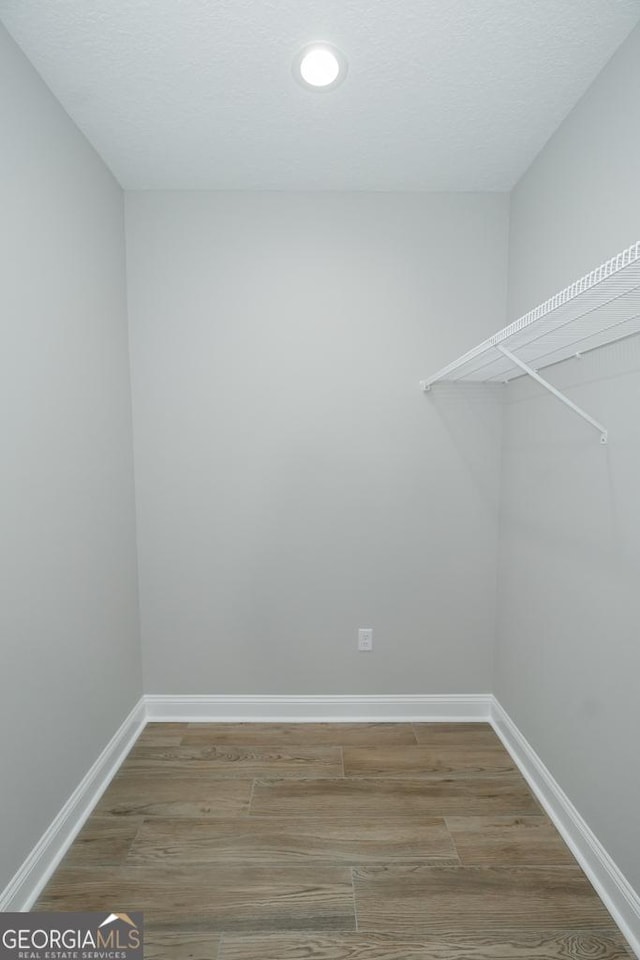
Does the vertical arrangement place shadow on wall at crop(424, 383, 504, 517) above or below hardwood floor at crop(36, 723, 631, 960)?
above

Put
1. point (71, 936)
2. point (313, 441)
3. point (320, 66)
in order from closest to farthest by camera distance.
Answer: point (71, 936)
point (320, 66)
point (313, 441)

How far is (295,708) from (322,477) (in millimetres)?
1137

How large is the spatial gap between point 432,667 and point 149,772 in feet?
4.39

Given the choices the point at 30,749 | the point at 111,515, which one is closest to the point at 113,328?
the point at 111,515

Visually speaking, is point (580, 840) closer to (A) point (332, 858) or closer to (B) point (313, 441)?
(A) point (332, 858)

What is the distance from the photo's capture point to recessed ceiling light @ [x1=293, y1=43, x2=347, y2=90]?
4.37 ft

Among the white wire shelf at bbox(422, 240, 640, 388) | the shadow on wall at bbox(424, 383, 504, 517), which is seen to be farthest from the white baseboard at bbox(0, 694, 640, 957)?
the white wire shelf at bbox(422, 240, 640, 388)

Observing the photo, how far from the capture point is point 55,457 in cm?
150

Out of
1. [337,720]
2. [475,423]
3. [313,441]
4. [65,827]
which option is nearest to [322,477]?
[313,441]

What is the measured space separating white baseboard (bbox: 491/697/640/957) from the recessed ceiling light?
250cm

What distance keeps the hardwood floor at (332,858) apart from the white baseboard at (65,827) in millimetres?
43

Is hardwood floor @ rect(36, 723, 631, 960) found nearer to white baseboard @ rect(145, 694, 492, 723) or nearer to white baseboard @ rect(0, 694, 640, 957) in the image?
white baseboard @ rect(0, 694, 640, 957)

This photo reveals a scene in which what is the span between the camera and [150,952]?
47.6 inches

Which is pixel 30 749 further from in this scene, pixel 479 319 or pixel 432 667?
pixel 479 319
